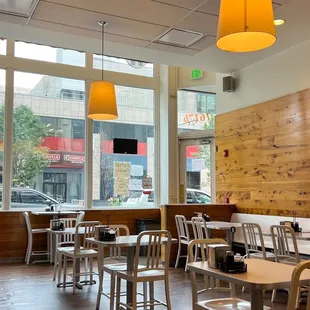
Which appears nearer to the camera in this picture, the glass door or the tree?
the tree

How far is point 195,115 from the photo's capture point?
377 inches

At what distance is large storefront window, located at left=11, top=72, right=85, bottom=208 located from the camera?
823 cm

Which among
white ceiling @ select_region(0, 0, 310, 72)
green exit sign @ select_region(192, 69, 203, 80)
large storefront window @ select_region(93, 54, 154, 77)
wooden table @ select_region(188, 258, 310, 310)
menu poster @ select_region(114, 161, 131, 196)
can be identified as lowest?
wooden table @ select_region(188, 258, 310, 310)

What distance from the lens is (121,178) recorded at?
9.18 metres

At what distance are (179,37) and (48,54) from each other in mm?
3765

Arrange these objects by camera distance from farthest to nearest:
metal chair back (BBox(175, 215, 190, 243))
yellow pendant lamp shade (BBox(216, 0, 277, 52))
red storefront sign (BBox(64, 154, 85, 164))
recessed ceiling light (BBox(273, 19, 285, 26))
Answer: red storefront sign (BBox(64, 154, 85, 164)) < metal chair back (BBox(175, 215, 190, 243)) < recessed ceiling light (BBox(273, 19, 285, 26)) < yellow pendant lamp shade (BBox(216, 0, 277, 52))

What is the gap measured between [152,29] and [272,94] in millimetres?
2560

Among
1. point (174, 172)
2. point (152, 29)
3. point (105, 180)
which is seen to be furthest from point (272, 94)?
point (105, 180)

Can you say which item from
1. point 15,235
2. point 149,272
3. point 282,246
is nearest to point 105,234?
point 149,272

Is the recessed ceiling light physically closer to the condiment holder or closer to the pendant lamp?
the pendant lamp

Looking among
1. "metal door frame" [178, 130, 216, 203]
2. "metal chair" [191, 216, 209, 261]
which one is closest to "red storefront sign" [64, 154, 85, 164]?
"metal door frame" [178, 130, 216, 203]

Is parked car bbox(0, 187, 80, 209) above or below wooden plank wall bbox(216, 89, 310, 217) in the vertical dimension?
below

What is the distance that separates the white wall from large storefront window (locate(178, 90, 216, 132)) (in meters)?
1.22

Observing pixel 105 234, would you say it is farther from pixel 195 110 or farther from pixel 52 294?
pixel 195 110
